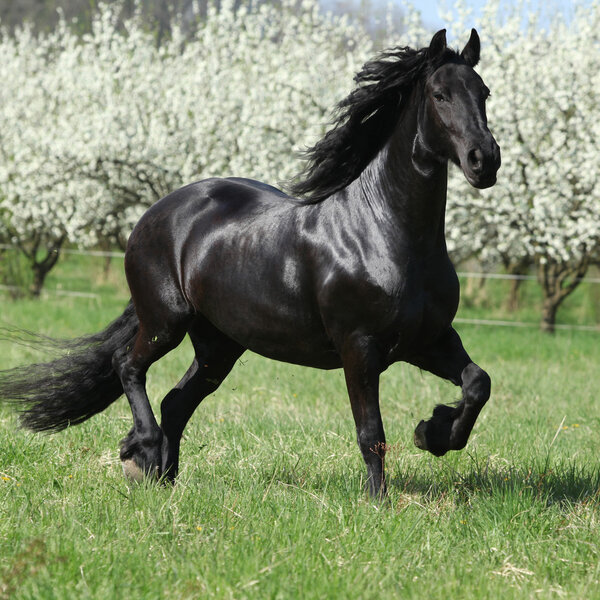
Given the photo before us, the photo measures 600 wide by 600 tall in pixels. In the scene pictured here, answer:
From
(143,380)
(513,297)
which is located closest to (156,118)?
(513,297)

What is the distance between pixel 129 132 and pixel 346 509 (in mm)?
14285

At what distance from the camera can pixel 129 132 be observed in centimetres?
1681

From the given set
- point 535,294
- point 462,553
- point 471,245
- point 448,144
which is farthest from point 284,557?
point 535,294

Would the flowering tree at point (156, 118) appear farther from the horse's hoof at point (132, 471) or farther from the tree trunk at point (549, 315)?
the horse's hoof at point (132, 471)

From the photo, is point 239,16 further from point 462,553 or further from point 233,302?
point 462,553

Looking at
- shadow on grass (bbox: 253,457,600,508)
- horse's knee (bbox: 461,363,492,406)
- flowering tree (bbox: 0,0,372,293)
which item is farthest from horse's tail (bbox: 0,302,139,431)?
flowering tree (bbox: 0,0,372,293)

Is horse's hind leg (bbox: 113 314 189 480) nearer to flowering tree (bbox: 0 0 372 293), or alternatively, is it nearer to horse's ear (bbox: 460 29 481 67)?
horse's ear (bbox: 460 29 481 67)

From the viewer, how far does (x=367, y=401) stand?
148 inches

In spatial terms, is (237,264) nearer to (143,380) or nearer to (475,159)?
(143,380)

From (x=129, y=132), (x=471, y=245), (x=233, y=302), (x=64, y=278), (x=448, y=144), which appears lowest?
(x=64, y=278)

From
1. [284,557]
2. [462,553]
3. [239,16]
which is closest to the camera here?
[284,557]

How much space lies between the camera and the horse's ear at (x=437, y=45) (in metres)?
3.56

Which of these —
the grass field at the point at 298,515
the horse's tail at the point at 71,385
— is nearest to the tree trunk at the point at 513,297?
the grass field at the point at 298,515

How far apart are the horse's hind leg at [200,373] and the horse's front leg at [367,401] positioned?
1191mm
